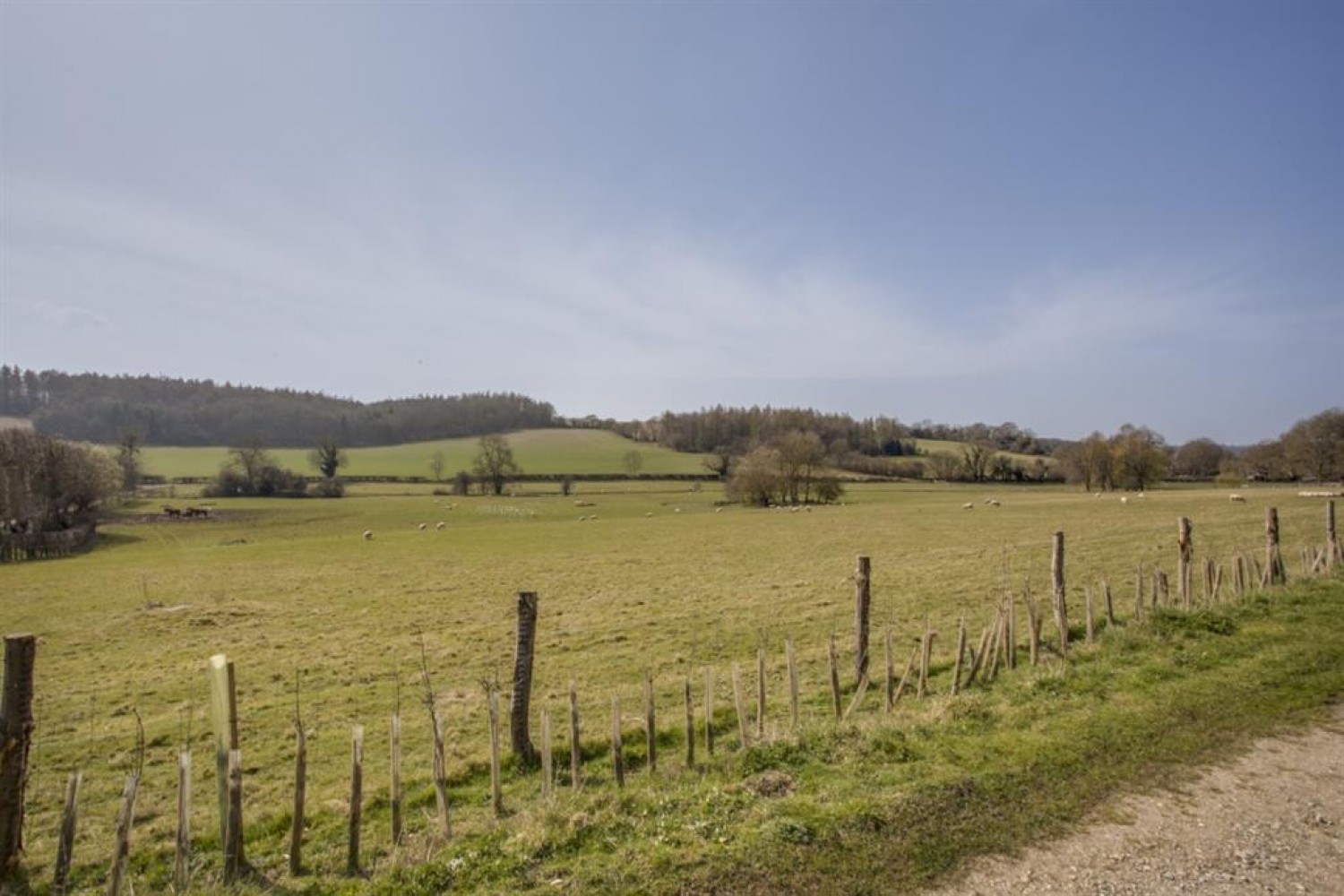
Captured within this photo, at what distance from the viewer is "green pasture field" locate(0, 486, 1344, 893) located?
6.62 metres

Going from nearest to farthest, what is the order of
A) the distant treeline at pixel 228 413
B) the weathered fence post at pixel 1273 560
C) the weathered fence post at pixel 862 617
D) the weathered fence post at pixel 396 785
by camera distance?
the weathered fence post at pixel 396 785 → the weathered fence post at pixel 862 617 → the weathered fence post at pixel 1273 560 → the distant treeline at pixel 228 413

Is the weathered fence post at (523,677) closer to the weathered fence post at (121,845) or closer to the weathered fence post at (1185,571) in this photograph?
the weathered fence post at (121,845)

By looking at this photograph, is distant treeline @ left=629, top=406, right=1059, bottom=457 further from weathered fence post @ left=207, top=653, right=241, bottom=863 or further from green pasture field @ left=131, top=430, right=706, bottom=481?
weathered fence post @ left=207, top=653, right=241, bottom=863

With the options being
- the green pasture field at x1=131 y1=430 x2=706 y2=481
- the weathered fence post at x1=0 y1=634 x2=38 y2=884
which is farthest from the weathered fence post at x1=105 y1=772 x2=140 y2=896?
the green pasture field at x1=131 y1=430 x2=706 y2=481

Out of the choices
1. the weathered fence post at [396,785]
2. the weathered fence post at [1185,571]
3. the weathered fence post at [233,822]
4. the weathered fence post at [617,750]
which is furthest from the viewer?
the weathered fence post at [1185,571]

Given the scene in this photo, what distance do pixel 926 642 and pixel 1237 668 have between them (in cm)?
570

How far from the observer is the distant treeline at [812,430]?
148500 mm

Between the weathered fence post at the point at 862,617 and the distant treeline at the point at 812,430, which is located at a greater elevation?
the distant treeline at the point at 812,430

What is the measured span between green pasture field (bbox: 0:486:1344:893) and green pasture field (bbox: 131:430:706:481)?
97946mm

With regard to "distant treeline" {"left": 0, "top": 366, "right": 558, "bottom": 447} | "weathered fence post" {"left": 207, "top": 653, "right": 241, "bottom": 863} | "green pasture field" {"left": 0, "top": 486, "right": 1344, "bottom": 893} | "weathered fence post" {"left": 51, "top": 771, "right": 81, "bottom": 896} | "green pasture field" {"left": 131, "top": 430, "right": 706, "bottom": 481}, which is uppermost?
"distant treeline" {"left": 0, "top": 366, "right": 558, "bottom": 447}

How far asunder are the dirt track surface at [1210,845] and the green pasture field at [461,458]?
123467 millimetres

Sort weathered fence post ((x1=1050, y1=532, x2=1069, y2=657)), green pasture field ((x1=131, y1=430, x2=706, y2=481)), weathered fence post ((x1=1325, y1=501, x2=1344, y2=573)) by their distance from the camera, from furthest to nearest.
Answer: green pasture field ((x1=131, y1=430, x2=706, y2=481))
weathered fence post ((x1=1325, y1=501, x2=1344, y2=573))
weathered fence post ((x1=1050, y1=532, x2=1069, y2=657))

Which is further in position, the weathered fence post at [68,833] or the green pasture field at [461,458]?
the green pasture field at [461,458]

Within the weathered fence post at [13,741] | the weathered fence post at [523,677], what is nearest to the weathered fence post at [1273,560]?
the weathered fence post at [523,677]
